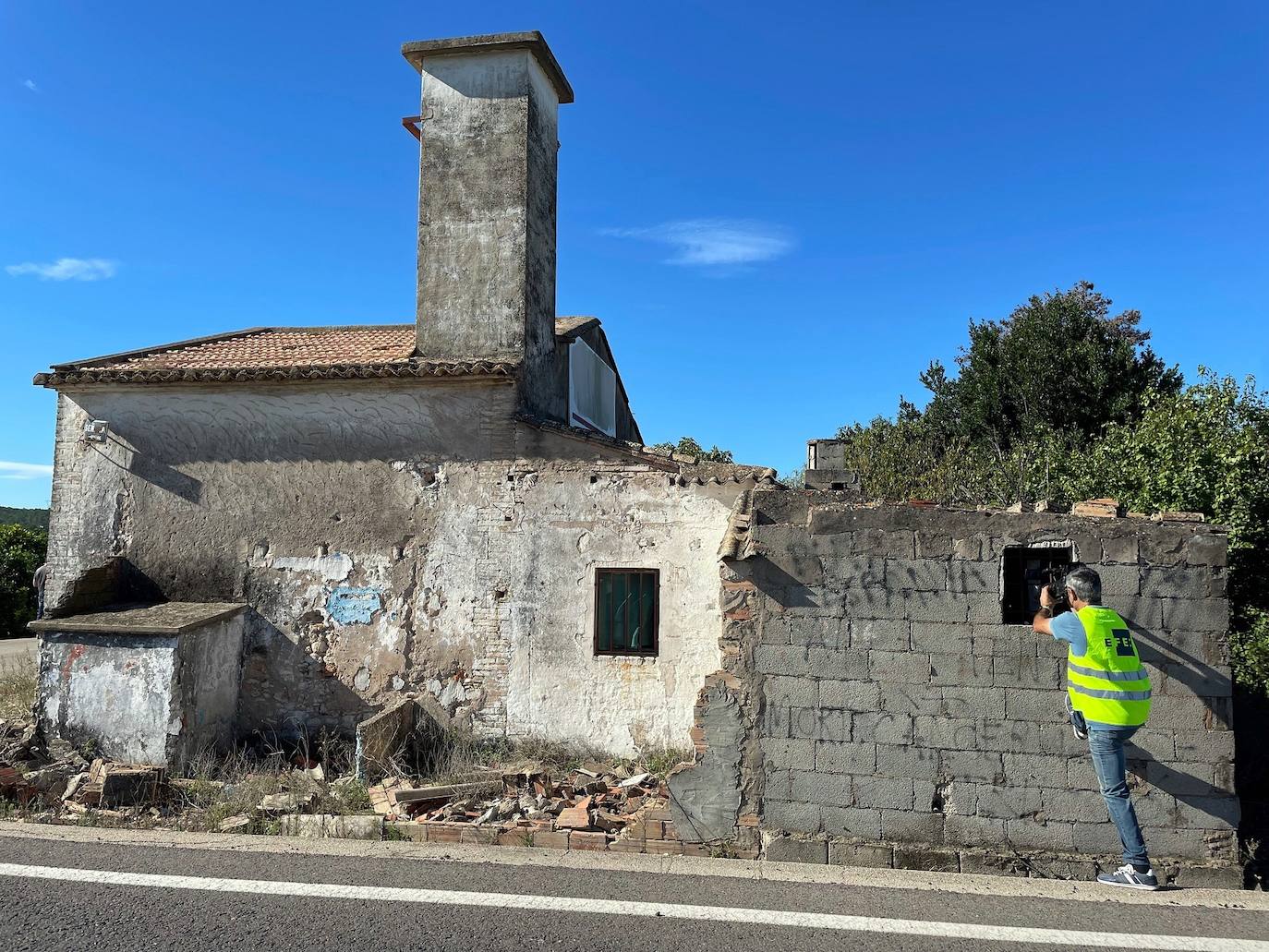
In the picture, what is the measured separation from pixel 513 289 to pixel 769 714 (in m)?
6.54

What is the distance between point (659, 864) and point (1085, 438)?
1839 cm

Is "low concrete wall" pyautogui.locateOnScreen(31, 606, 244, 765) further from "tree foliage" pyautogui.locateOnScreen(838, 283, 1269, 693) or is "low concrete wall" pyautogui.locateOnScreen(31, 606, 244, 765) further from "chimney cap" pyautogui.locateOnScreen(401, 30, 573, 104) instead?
"tree foliage" pyautogui.locateOnScreen(838, 283, 1269, 693)

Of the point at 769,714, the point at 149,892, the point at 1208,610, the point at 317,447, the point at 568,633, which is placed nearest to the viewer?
the point at 149,892

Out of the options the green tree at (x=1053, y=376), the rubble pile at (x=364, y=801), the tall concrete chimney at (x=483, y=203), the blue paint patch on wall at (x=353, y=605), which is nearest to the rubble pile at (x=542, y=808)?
the rubble pile at (x=364, y=801)

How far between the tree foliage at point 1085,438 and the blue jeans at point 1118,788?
182 inches

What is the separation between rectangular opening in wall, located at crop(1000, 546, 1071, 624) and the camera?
588 cm

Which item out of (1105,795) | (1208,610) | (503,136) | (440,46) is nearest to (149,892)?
(1105,795)

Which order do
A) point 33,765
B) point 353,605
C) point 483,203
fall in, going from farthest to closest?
point 483,203, point 353,605, point 33,765

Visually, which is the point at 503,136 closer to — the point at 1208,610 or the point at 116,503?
the point at 116,503

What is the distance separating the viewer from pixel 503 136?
10.6m

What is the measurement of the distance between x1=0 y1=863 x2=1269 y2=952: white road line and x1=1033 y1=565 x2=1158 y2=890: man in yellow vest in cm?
82

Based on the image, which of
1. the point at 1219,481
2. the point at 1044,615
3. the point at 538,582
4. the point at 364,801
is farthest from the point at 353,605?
the point at 1219,481

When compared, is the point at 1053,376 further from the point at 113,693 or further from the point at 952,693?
the point at 113,693

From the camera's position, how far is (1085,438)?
19.9 metres
